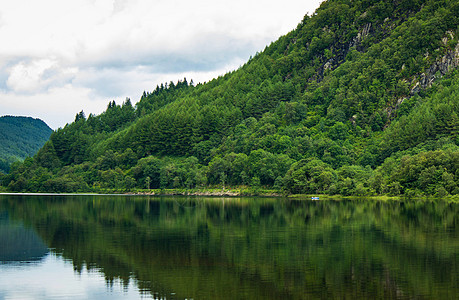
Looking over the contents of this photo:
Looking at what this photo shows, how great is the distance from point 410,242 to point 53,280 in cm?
3007

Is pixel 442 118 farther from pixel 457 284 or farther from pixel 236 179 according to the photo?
pixel 457 284

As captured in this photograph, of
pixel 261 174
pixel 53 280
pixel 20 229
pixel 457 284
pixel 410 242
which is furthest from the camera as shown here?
pixel 261 174

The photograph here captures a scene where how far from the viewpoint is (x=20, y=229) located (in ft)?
189

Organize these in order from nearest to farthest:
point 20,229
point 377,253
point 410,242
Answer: point 377,253 → point 410,242 → point 20,229

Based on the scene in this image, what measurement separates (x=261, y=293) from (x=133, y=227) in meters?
35.2

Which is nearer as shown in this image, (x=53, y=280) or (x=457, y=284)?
(x=457, y=284)

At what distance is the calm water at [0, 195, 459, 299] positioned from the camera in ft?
91.5

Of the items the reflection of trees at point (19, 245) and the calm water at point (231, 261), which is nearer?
the calm water at point (231, 261)

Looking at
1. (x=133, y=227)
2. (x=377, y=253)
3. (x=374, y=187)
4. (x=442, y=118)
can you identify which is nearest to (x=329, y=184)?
(x=374, y=187)

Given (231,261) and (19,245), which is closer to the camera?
(231,261)

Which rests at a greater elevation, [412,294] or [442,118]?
[442,118]

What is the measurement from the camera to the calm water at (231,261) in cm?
2789

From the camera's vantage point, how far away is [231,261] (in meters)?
36.1

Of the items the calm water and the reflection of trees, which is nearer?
the calm water
